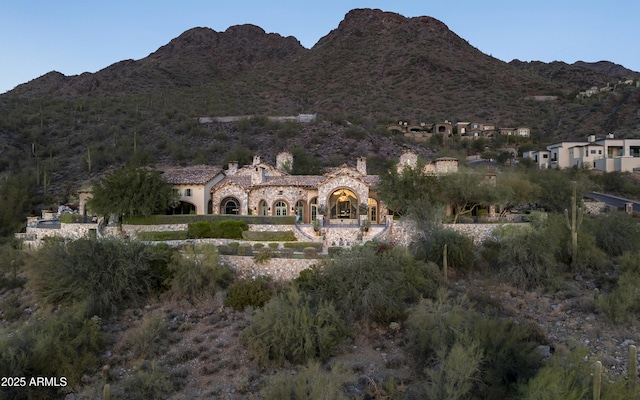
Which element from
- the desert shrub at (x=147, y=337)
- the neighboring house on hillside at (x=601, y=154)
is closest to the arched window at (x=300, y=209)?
the desert shrub at (x=147, y=337)

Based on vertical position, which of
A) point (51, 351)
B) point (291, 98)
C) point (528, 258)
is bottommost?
point (51, 351)

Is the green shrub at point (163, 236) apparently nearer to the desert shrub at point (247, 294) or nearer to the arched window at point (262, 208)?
the desert shrub at point (247, 294)

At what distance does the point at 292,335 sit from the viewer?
16672 millimetres

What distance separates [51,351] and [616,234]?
29.9 meters

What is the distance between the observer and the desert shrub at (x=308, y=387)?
12.4m

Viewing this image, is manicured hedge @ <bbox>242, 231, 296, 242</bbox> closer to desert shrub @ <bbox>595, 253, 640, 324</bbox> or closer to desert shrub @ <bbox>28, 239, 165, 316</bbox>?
desert shrub @ <bbox>28, 239, 165, 316</bbox>

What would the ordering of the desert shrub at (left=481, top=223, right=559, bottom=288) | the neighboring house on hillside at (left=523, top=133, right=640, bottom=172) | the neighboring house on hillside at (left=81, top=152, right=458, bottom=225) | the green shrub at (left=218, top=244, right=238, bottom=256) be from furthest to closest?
1. the neighboring house on hillside at (left=523, top=133, right=640, bottom=172)
2. the neighboring house on hillside at (left=81, top=152, right=458, bottom=225)
3. the green shrub at (left=218, top=244, right=238, bottom=256)
4. the desert shrub at (left=481, top=223, right=559, bottom=288)

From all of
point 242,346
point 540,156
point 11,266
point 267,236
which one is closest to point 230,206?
point 267,236

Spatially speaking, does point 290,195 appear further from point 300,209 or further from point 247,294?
point 247,294

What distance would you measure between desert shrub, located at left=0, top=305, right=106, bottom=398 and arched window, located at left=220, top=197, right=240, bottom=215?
15291mm

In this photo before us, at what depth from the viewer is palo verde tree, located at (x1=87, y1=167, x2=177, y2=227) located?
2742 centimetres

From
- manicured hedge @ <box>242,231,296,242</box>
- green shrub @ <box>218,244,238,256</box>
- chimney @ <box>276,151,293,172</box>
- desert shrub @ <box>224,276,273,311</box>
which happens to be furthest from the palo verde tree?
chimney @ <box>276,151,293,172</box>

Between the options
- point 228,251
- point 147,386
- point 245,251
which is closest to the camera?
point 147,386

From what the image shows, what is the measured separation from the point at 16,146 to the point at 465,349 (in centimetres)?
6662
